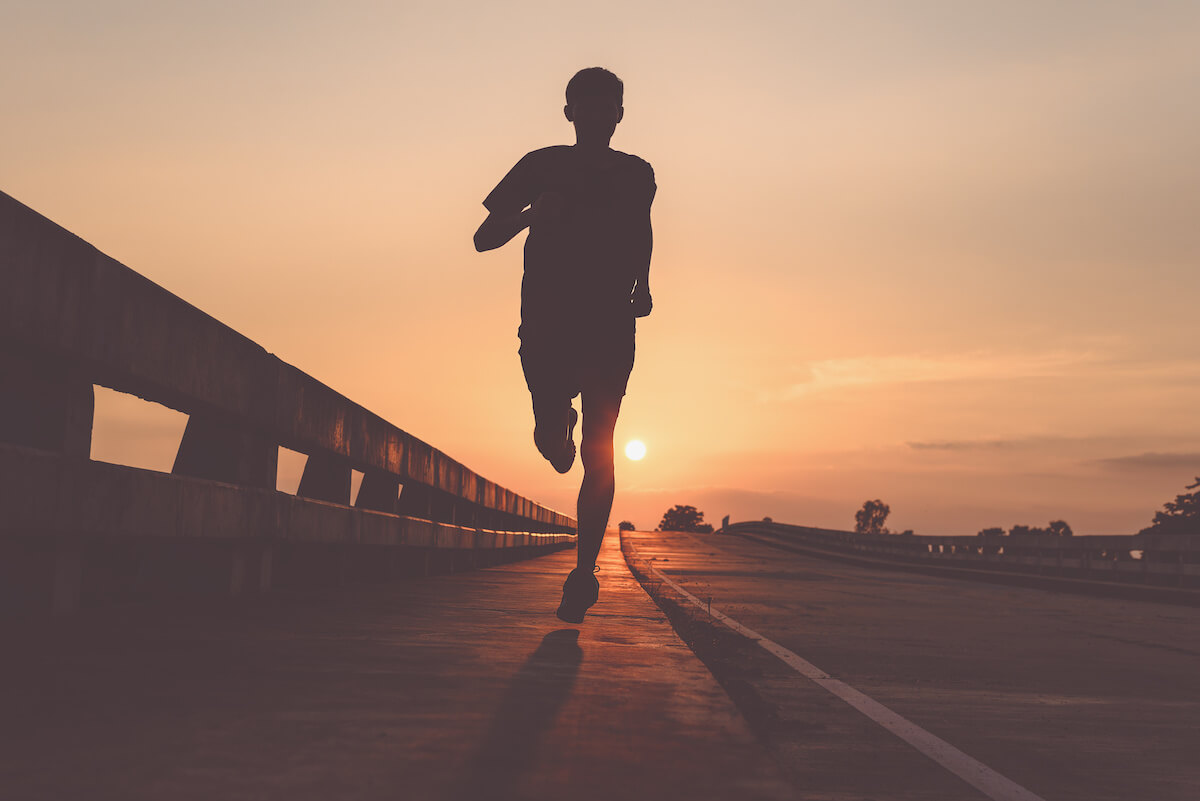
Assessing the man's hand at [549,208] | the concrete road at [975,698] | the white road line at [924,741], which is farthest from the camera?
the man's hand at [549,208]

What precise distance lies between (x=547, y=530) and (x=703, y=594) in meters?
15.6

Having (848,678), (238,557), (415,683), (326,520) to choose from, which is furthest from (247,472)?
(848,678)

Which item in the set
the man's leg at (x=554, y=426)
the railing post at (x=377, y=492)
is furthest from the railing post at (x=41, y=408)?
the railing post at (x=377, y=492)

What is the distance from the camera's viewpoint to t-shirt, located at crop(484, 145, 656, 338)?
5.75 m

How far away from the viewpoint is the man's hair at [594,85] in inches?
232

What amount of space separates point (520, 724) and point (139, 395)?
218 centimetres

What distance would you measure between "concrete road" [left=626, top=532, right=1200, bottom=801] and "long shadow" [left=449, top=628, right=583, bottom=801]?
0.61 meters

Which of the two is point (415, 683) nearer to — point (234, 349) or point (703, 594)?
point (234, 349)

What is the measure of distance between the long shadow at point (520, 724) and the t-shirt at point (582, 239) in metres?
1.68

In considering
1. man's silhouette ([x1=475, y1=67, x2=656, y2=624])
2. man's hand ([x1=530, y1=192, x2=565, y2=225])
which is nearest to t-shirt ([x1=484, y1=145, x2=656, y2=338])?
man's silhouette ([x1=475, y1=67, x2=656, y2=624])

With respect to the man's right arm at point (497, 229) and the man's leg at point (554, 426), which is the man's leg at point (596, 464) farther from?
the man's right arm at point (497, 229)

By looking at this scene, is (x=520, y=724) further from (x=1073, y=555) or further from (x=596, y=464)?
(x=1073, y=555)

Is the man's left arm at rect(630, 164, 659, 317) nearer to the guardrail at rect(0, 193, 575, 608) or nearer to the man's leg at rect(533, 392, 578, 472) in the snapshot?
the man's leg at rect(533, 392, 578, 472)

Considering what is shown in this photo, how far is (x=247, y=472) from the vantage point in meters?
5.63
